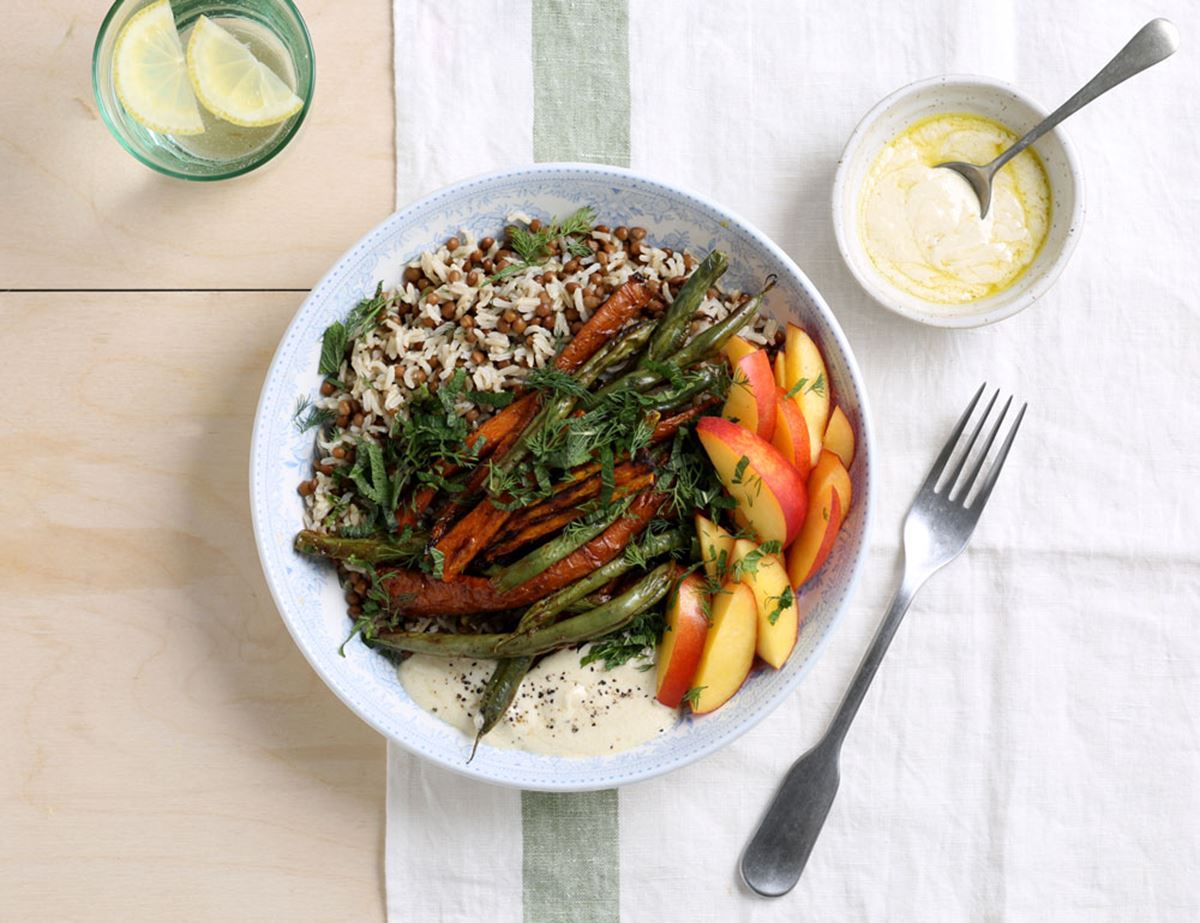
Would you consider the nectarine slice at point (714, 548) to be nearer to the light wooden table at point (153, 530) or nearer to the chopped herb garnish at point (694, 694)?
the chopped herb garnish at point (694, 694)

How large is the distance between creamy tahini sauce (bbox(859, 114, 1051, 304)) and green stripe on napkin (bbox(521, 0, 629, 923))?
58cm

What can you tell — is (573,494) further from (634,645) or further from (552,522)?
(634,645)

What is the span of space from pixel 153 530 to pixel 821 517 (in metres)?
1.43

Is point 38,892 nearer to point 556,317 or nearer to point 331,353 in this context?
point 331,353

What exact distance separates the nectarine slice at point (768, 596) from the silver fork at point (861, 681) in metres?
0.34

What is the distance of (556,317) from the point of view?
2215 millimetres

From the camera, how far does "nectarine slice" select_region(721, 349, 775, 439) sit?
82.1 inches

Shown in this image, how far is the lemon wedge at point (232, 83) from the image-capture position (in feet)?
7.23

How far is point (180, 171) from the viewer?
7.54 ft

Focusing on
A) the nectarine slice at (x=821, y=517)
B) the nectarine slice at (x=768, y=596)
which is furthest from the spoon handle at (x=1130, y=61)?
the nectarine slice at (x=768, y=596)

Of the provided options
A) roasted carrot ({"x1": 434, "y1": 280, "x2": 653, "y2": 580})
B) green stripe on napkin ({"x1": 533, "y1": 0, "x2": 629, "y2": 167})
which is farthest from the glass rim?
roasted carrot ({"x1": 434, "y1": 280, "x2": 653, "y2": 580})

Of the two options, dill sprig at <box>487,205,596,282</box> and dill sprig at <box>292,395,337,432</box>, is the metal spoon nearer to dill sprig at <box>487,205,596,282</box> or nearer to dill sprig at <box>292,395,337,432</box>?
dill sprig at <box>487,205,596,282</box>

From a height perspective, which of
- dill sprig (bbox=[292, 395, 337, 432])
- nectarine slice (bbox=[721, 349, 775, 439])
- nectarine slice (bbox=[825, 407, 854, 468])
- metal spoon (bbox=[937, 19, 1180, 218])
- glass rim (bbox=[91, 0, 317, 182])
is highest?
metal spoon (bbox=[937, 19, 1180, 218])

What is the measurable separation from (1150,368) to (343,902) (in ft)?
7.07
